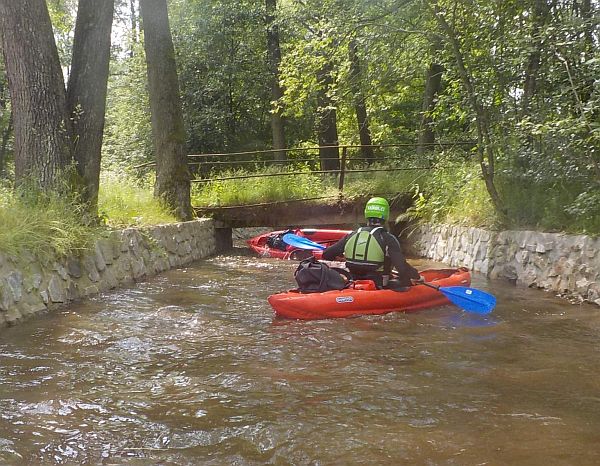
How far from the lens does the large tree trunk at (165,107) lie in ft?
40.8

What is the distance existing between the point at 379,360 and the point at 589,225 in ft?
13.9

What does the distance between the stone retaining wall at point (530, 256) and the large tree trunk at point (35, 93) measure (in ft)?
21.3

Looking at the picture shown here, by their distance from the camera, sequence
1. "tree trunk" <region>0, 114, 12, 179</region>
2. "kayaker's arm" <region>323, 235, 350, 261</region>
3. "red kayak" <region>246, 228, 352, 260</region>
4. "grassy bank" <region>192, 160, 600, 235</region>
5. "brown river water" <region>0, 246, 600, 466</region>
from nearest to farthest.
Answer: "brown river water" <region>0, 246, 600, 466</region>, "kayaker's arm" <region>323, 235, 350, 261</region>, "grassy bank" <region>192, 160, 600, 235</region>, "red kayak" <region>246, 228, 352, 260</region>, "tree trunk" <region>0, 114, 12, 179</region>

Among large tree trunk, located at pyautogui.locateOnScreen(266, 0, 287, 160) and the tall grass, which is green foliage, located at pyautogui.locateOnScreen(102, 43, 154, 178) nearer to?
large tree trunk, located at pyautogui.locateOnScreen(266, 0, 287, 160)

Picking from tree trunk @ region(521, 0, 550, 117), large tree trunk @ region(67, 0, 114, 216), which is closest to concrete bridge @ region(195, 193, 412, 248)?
tree trunk @ region(521, 0, 550, 117)

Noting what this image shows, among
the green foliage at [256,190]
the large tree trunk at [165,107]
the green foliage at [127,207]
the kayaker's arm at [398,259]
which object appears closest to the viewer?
the kayaker's arm at [398,259]

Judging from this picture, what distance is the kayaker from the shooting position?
6996 mm

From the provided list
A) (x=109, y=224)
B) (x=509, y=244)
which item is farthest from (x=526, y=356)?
(x=109, y=224)

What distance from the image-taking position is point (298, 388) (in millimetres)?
4488

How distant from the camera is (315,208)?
14711mm

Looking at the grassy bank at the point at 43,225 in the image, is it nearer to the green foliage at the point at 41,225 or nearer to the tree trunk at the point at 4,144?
the green foliage at the point at 41,225

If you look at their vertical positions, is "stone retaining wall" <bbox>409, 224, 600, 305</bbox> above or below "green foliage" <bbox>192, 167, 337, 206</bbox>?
below

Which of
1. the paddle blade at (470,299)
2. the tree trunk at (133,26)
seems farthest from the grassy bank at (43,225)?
the tree trunk at (133,26)

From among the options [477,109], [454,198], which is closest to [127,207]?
[477,109]
